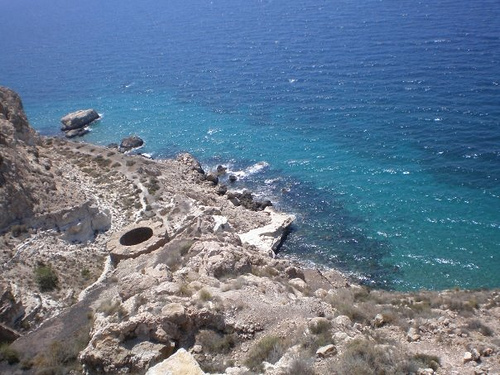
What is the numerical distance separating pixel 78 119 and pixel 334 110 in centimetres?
4235

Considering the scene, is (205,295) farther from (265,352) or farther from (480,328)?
(480,328)

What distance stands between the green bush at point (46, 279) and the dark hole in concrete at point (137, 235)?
7038 mm

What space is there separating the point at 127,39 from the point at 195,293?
4634 inches

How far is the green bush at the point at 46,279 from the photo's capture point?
32531 millimetres

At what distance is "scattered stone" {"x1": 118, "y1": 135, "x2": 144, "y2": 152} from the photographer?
73.4m

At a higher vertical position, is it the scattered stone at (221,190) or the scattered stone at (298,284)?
the scattered stone at (298,284)

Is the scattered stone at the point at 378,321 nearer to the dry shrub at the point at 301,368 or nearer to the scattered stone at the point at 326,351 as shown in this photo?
the scattered stone at the point at 326,351

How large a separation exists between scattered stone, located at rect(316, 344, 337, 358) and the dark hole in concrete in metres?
24.0

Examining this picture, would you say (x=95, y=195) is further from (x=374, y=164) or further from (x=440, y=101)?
(x=440, y=101)

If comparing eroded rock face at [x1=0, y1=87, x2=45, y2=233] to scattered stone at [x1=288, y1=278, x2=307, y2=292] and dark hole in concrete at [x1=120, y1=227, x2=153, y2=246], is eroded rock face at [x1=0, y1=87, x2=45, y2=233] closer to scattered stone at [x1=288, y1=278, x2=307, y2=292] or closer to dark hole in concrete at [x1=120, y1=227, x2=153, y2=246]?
dark hole in concrete at [x1=120, y1=227, x2=153, y2=246]

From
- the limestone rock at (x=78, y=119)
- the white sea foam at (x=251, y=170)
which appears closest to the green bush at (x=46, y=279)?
the white sea foam at (x=251, y=170)

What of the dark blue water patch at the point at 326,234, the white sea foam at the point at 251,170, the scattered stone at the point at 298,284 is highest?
the scattered stone at the point at 298,284

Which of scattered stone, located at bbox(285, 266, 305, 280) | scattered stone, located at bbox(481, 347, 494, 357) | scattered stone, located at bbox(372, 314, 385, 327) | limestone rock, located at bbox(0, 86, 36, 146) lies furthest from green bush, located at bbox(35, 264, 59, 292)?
scattered stone, located at bbox(481, 347, 494, 357)

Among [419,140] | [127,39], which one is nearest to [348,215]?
[419,140]
